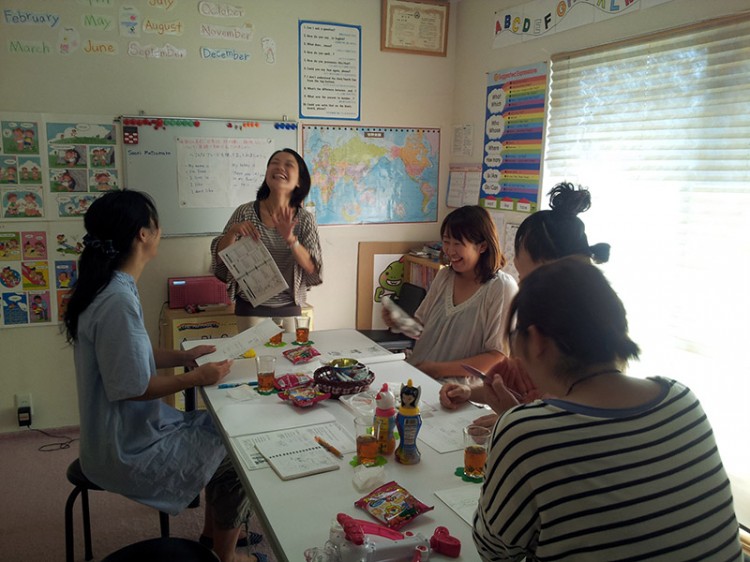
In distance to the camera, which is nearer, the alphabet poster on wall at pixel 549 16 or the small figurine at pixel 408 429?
the small figurine at pixel 408 429

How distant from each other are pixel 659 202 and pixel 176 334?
104 inches

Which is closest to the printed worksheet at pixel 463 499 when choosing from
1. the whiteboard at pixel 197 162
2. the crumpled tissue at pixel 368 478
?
the crumpled tissue at pixel 368 478

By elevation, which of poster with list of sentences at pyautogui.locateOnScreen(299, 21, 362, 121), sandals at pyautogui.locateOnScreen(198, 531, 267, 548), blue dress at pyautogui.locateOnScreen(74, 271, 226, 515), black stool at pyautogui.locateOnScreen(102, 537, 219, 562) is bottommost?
sandals at pyautogui.locateOnScreen(198, 531, 267, 548)

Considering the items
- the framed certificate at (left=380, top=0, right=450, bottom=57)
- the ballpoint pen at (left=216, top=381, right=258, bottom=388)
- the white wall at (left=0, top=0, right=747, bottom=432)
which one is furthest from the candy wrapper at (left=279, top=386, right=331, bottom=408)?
the framed certificate at (left=380, top=0, right=450, bottom=57)

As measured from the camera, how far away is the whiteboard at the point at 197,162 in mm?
3508

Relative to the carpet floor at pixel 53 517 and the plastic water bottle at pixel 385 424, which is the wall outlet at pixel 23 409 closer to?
the carpet floor at pixel 53 517

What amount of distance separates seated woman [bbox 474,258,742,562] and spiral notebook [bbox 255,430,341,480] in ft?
1.94

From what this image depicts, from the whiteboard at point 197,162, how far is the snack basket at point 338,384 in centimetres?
194

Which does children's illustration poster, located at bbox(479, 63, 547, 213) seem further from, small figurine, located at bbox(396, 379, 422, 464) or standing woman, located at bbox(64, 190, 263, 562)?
standing woman, located at bbox(64, 190, 263, 562)

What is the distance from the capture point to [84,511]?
91.9 inches

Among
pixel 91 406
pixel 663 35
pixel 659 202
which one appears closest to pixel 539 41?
pixel 663 35

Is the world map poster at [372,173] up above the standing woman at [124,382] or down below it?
above

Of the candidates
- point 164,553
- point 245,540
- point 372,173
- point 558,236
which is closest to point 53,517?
point 245,540

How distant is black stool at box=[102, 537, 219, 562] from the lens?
5.39ft
